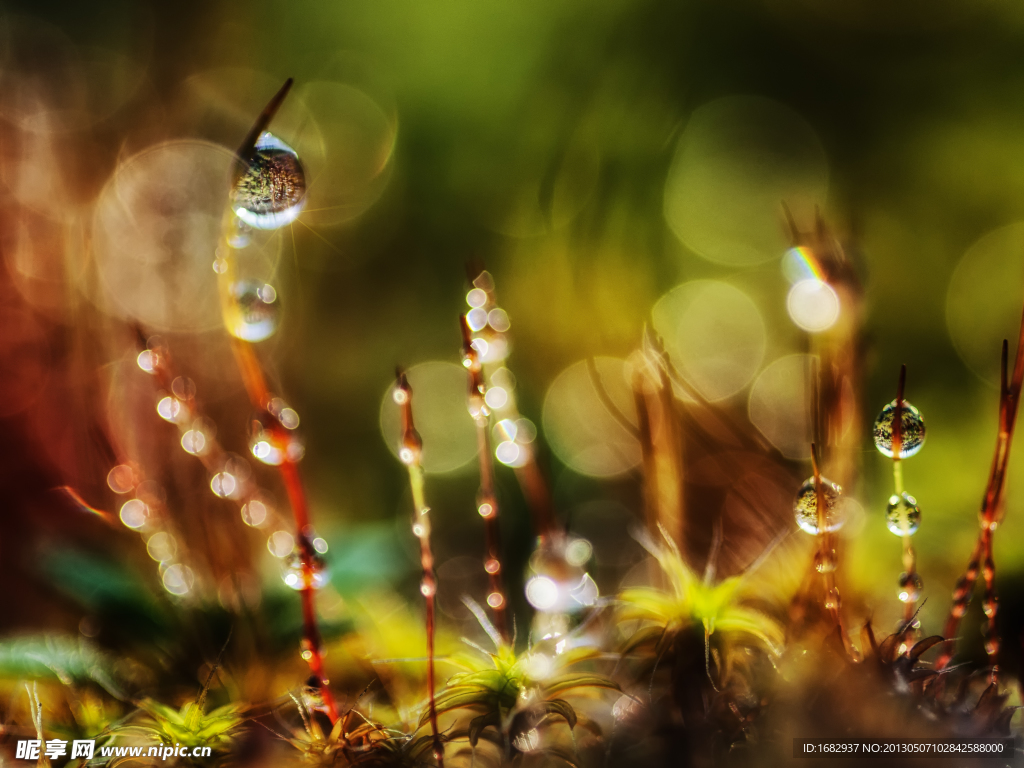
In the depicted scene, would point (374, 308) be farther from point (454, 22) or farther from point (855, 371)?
point (855, 371)

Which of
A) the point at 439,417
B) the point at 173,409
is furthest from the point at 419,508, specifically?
the point at 439,417

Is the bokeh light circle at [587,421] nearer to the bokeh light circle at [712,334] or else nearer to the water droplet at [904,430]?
the bokeh light circle at [712,334]

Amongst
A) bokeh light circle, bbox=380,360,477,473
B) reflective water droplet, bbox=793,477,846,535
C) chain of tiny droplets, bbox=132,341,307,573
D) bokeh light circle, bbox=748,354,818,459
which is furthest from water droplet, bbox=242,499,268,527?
bokeh light circle, bbox=748,354,818,459

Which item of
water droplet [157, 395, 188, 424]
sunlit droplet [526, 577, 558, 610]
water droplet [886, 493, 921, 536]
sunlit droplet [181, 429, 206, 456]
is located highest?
water droplet [157, 395, 188, 424]

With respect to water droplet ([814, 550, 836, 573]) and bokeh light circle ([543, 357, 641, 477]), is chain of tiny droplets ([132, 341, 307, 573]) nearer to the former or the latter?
water droplet ([814, 550, 836, 573])

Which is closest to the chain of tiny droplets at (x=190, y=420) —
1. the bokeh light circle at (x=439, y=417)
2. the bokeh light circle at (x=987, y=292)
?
the bokeh light circle at (x=439, y=417)

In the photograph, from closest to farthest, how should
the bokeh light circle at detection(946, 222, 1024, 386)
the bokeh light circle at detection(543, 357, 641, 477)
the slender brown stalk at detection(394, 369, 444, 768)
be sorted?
1. the slender brown stalk at detection(394, 369, 444, 768)
2. the bokeh light circle at detection(946, 222, 1024, 386)
3. the bokeh light circle at detection(543, 357, 641, 477)
